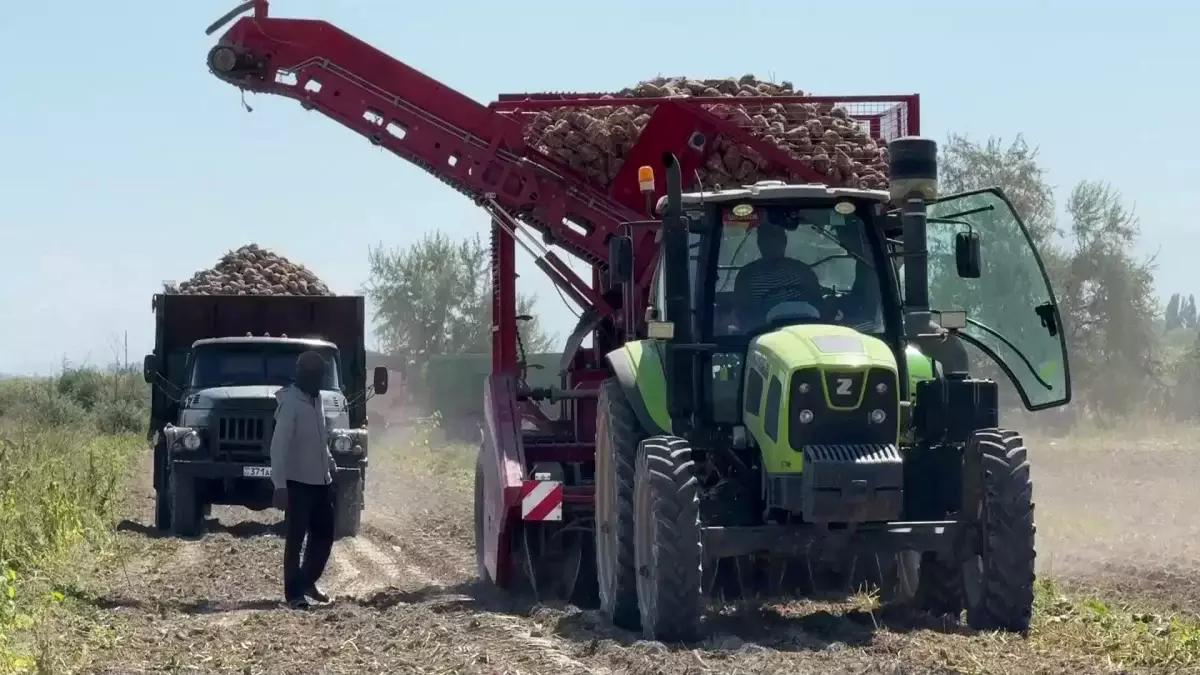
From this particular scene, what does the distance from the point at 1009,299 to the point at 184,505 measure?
9.58m

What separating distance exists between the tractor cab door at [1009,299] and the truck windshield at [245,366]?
29.9 feet

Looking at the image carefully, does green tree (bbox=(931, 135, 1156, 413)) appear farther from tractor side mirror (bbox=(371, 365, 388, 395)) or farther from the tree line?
tractor side mirror (bbox=(371, 365, 388, 395))

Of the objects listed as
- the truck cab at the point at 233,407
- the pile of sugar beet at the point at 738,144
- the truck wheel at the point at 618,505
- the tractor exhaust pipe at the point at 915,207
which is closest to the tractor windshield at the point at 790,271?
the tractor exhaust pipe at the point at 915,207

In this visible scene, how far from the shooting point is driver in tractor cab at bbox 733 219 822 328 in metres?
9.52

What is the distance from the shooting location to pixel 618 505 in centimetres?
946

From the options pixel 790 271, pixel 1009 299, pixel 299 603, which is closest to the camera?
pixel 790 271

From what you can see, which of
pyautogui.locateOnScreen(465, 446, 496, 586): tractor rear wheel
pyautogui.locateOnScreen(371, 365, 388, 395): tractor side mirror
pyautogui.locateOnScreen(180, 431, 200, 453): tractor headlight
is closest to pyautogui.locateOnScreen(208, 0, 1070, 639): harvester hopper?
pyautogui.locateOnScreen(465, 446, 496, 586): tractor rear wheel

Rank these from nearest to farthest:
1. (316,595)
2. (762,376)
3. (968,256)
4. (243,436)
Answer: (762,376) < (968,256) < (316,595) < (243,436)

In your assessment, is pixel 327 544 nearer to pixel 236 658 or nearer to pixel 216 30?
pixel 236 658

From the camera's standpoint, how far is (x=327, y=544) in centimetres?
1181

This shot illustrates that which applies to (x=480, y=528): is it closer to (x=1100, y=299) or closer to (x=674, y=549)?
(x=674, y=549)

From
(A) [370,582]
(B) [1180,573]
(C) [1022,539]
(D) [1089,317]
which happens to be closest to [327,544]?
(A) [370,582]

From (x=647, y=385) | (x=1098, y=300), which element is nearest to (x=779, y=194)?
(x=647, y=385)

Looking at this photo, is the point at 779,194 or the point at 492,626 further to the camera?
the point at 492,626
